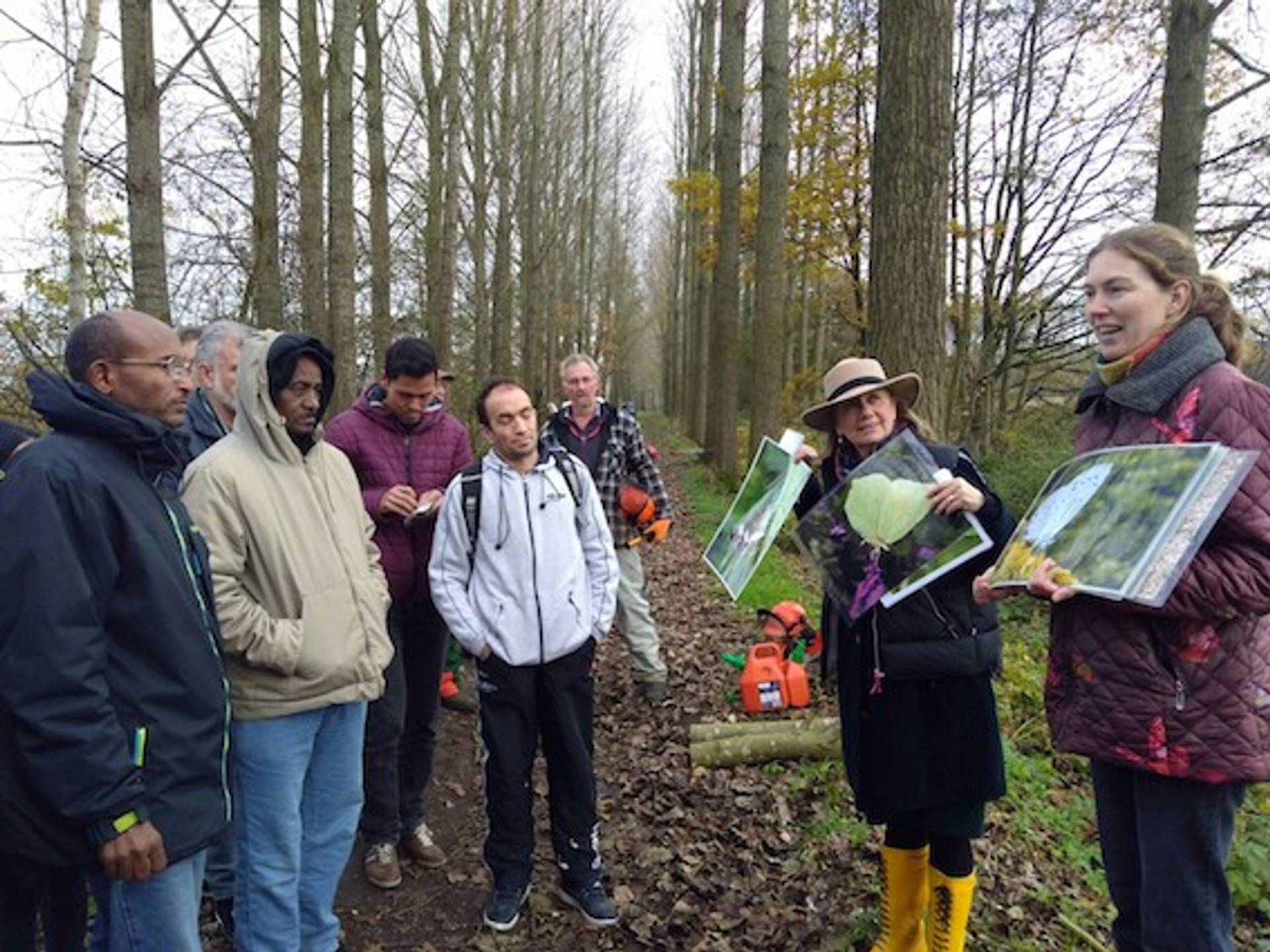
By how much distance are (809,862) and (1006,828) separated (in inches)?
42.0

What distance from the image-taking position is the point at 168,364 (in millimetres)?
2344

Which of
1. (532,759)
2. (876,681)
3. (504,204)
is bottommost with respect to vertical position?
(532,759)

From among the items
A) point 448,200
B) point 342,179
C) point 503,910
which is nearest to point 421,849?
point 503,910

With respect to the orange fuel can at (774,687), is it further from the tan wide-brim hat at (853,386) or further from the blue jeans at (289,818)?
the blue jeans at (289,818)

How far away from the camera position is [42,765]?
6.29ft

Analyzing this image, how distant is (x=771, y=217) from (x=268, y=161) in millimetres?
6657

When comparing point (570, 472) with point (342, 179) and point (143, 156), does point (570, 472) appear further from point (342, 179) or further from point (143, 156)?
point (342, 179)

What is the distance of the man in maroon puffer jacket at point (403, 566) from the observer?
389 centimetres

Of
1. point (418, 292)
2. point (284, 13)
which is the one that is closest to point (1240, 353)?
point (284, 13)

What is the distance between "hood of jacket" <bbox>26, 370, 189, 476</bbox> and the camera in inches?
82.7

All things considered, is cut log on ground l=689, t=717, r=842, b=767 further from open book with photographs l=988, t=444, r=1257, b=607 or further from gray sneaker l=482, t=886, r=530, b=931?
open book with photographs l=988, t=444, r=1257, b=607

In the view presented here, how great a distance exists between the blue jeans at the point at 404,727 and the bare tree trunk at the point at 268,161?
513 cm

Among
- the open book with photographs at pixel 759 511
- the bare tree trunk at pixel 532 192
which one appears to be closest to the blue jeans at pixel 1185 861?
the open book with photographs at pixel 759 511

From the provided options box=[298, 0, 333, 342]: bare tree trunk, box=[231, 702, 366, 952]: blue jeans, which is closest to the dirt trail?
box=[231, 702, 366, 952]: blue jeans
